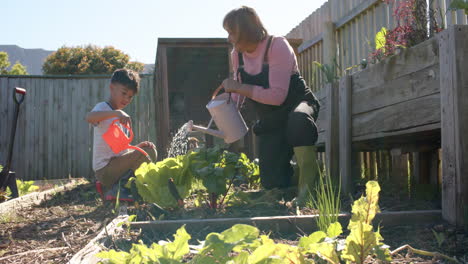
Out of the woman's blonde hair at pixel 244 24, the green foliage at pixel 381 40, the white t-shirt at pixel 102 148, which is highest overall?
the woman's blonde hair at pixel 244 24

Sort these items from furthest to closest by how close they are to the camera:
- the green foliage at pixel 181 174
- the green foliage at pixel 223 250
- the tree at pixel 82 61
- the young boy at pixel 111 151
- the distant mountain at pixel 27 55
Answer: the distant mountain at pixel 27 55 < the tree at pixel 82 61 < the young boy at pixel 111 151 < the green foliage at pixel 181 174 < the green foliage at pixel 223 250

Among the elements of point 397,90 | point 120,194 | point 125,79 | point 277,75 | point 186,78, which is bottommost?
point 120,194

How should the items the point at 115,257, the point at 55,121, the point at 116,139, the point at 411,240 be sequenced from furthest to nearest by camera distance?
the point at 55,121 < the point at 116,139 < the point at 411,240 < the point at 115,257

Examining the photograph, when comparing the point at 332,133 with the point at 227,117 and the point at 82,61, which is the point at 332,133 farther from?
the point at 82,61

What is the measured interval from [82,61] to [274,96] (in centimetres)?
1823

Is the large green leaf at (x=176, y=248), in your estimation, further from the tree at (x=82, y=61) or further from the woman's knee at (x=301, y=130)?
the tree at (x=82, y=61)

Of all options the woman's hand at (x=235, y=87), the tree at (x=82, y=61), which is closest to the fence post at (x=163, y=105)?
the woman's hand at (x=235, y=87)

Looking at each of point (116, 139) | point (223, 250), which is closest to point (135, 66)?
point (116, 139)

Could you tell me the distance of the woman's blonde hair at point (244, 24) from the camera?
9.29 feet

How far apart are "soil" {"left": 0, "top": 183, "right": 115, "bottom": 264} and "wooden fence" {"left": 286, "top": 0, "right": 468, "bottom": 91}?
2042 mm

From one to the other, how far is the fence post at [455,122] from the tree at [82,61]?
62.5 ft

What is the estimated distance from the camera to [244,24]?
9.31 ft

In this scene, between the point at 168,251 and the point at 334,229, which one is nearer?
the point at 168,251

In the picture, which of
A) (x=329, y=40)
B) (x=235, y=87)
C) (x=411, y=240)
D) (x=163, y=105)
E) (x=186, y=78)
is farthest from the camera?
(x=186, y=78)
